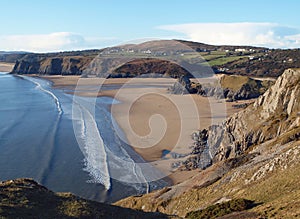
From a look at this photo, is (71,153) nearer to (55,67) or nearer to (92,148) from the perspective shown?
(92,148)

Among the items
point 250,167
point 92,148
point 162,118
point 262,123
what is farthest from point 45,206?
point 162,118

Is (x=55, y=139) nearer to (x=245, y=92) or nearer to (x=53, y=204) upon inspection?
(x=53, y=204)

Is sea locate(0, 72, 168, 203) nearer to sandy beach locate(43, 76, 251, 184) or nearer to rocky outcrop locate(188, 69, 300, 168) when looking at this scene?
sandy beach locate(43, 76, 251, 184)

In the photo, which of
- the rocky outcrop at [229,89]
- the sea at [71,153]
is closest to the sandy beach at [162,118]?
the sea at [71,153]

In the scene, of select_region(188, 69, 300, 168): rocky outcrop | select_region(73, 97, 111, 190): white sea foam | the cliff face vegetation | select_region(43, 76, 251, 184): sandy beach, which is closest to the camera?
the cliff face vegetation

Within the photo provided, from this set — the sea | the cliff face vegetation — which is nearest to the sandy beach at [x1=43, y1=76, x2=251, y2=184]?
the sea

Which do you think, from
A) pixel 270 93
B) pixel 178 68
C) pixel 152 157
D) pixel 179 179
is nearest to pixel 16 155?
pixel 152 157
